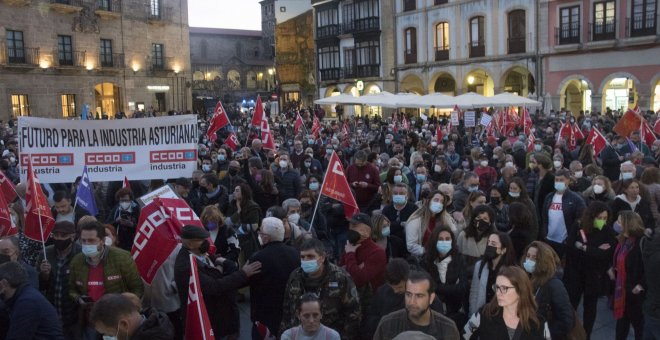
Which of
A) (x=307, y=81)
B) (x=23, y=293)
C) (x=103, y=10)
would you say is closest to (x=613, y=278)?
(x=23, y=293)

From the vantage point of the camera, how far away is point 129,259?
5.31 meters

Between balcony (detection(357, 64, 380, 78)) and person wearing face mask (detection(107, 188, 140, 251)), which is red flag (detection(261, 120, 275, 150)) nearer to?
person wearing face mask (detection(107, 188, 140, 251))

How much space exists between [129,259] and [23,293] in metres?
1.06

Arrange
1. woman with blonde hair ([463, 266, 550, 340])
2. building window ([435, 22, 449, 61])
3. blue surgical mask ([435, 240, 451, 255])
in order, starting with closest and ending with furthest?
1. woman with blonde hair ([463, 266, 550, 340])
2. blue surgical mask ([435, 240, 451, 255])
3. building window ([435, 22, 449, 61])

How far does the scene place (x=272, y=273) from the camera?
204 inches

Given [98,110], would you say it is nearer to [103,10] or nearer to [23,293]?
[103,10]

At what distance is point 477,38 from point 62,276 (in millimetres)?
34078

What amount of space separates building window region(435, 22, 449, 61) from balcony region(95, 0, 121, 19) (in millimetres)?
20010

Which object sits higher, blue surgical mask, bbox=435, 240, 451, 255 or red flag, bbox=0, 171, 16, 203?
red flag, bbox=0, 171, 16, 203

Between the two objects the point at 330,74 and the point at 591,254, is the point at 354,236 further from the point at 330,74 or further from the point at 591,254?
the point at 330,74

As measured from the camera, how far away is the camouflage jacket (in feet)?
15.5

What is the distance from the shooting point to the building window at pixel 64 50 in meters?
35.7

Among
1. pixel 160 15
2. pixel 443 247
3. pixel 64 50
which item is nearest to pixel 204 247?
pixel 443 247

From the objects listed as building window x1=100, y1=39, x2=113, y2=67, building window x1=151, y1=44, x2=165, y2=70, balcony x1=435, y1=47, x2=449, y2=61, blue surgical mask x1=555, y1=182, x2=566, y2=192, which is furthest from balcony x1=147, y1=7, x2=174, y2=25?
blue surgical mask x1=555, y1=182, x2=566, y2=192
